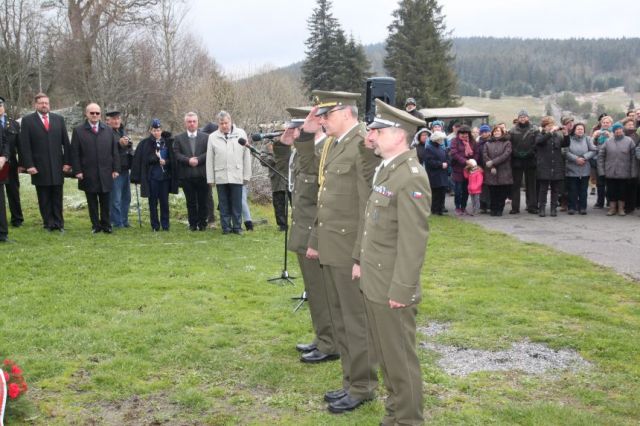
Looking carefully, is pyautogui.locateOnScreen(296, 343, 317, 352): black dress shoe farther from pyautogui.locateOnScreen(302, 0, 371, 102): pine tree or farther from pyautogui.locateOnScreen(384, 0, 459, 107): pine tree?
pyautogui.locateOnScreen(384, 0, 459, 107): pine tree

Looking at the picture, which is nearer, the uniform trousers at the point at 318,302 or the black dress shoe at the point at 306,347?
the uniform trousers at the point at 318,302

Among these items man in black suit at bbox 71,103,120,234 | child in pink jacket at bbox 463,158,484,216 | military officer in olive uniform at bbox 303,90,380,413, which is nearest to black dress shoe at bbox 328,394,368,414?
military officer in olive uniform at bbox 303,90,380,413

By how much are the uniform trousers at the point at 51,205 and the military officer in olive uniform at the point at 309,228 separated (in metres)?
6.93

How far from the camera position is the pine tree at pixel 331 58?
5072cm

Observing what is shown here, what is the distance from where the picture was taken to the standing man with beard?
1388 cm

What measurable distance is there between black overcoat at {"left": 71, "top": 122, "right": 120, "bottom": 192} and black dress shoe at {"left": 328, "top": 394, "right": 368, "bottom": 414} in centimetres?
769

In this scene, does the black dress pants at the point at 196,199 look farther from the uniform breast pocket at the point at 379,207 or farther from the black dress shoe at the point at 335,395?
the uniform breast pocket at the point at 379,207

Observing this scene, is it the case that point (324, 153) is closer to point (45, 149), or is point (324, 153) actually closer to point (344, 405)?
point (344, 405)

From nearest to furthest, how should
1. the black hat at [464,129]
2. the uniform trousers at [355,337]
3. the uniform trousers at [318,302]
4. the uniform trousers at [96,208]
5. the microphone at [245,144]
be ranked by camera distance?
the uniform trousers at [355,337] < the uniform trousers at [318,302] < the microphone at [245,144] < the uniform trousers at [96,208] < the black hat at [464,129]

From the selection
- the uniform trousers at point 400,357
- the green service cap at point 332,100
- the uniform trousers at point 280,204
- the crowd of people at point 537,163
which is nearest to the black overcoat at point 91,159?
the uniform trousers at point 280,204

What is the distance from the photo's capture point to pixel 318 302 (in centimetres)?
556

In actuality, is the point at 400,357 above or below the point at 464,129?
below

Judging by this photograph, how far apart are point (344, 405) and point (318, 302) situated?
1.12 meters

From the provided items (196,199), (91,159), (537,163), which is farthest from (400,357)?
(537,163)
